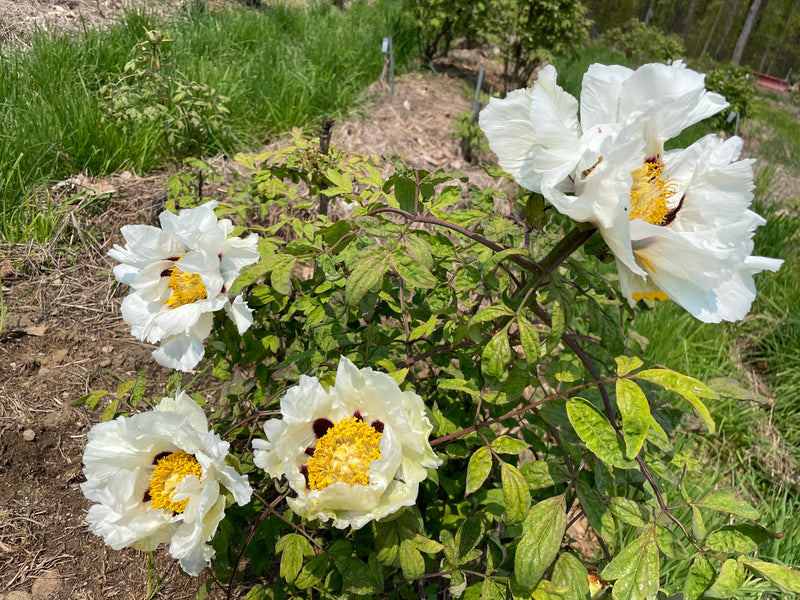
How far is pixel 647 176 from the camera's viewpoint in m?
0.79

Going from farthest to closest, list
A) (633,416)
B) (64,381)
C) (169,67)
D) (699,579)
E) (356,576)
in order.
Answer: (169,67) < (64,381) < (356,576) < (699,579) < (633,416)

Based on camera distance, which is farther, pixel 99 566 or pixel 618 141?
pixel 99 566

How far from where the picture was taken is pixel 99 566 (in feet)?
4.83

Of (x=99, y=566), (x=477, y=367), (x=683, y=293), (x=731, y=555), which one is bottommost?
(x=99, y=566)

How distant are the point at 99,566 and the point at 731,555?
1.55 m

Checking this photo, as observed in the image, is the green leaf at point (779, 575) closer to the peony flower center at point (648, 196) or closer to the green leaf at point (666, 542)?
the green leaf at point (666, 542)

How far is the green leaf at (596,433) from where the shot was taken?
0.78 m

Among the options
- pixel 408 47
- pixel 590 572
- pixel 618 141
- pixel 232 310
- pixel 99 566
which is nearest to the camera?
pixel 618 141

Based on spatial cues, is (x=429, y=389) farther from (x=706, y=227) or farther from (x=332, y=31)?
(x=332, y=31)

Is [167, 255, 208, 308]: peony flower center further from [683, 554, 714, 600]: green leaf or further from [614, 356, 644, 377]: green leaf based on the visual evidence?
[683, 554, 714, 600]: green leaf

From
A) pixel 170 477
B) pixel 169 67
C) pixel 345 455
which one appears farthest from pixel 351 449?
pixel 169 67

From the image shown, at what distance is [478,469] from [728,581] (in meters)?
0.42

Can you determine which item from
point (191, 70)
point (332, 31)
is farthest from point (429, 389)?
point (332, 31)

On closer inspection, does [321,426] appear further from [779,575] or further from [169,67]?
[169,67]
